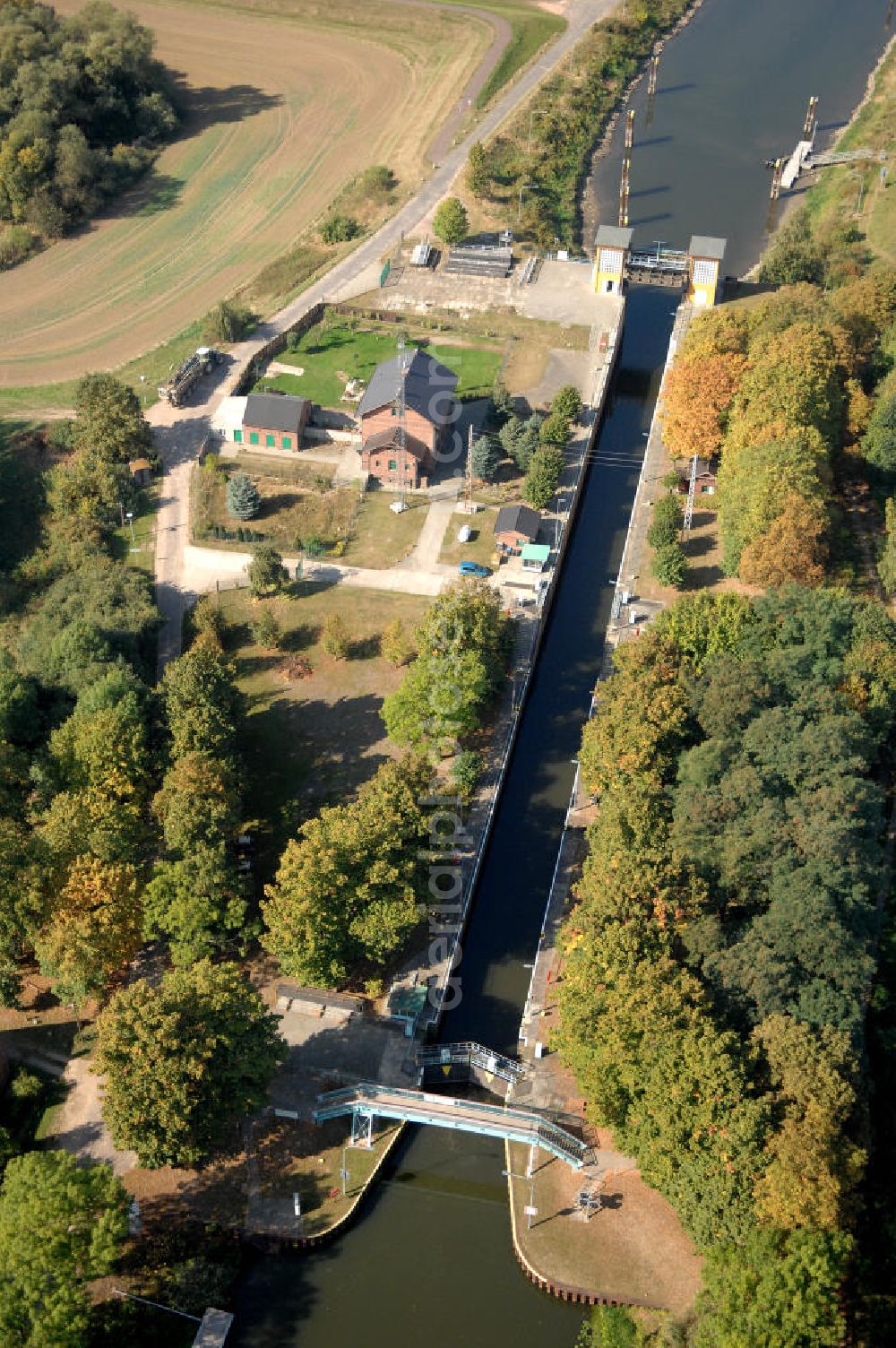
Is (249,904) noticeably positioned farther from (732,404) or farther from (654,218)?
(654,218)

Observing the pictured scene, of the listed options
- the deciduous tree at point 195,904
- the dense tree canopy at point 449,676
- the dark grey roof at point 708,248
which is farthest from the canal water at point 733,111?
the deciduous tree at point 195,904

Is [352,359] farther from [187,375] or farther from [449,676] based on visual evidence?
[449,676]

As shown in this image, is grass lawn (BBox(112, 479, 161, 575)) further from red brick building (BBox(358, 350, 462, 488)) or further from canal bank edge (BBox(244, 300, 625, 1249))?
canal bank edge (BBox(244, 300, 625, 1249))

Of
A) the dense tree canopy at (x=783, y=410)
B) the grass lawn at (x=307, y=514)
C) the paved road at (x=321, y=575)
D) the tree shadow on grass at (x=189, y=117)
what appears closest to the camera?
the dense tree canopy at (x=783, y=410)

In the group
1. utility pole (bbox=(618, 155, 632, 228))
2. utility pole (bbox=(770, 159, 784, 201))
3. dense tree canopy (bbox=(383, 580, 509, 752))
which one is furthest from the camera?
utility pole (bbox=(770, 159, 784, 201))

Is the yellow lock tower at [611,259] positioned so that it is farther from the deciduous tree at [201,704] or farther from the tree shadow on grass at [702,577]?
the deciduous tree at [201,704]

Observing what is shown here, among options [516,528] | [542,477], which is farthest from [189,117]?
[516,528]

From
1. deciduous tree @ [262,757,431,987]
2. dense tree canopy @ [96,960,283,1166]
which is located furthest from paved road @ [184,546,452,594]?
dense tree canopy @ [96,960,283,1166]
